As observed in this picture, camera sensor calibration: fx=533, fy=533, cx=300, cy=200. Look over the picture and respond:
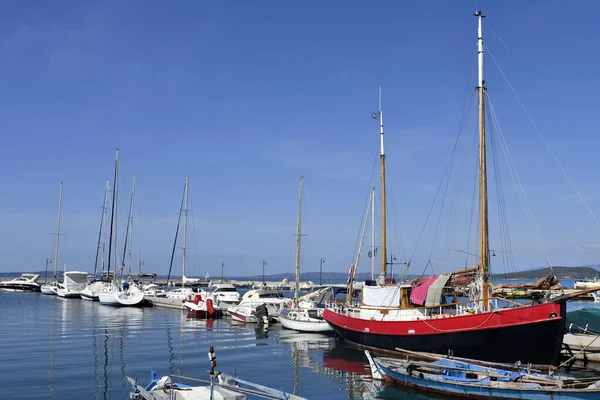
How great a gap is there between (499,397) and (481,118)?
16498mm

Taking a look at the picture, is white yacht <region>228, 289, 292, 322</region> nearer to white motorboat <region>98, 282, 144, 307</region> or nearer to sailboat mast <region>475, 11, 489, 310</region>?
white motorboat <region>98, 282, 144, 307</region>

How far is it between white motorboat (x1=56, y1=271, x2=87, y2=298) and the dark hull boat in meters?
71.1

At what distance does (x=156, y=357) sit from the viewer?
32250mm

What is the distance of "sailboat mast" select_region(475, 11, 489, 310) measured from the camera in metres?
29.1

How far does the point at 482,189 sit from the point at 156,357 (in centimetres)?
2163

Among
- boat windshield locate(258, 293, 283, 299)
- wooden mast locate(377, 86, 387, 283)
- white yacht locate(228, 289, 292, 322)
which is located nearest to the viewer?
wooden mast locate(377, 86, 387, 283)

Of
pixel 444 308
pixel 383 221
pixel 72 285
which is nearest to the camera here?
pixel 444 308

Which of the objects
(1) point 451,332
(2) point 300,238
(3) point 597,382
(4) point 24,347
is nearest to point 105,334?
(4) point 24,347

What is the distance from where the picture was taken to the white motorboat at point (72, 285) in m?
87.9

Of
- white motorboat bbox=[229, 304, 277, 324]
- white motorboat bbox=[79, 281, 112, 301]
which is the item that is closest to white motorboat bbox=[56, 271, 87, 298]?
white motorboat bbox=[79, 281, 112, 301]

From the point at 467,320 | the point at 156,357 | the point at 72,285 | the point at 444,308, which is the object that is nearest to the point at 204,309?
the point at 156,357

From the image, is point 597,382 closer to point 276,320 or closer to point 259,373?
point 259,373

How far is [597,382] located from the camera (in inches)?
768

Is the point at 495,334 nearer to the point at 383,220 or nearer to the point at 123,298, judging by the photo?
the point at 383,220
